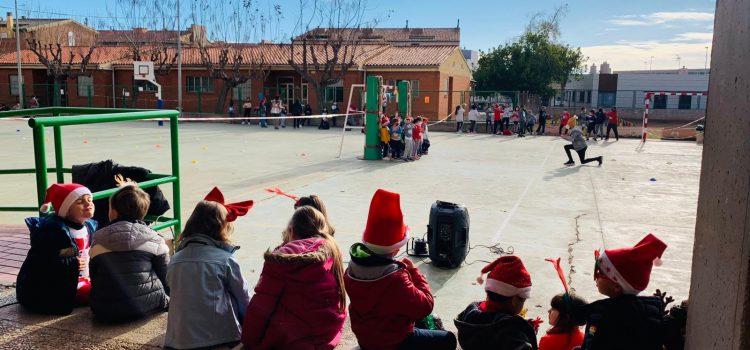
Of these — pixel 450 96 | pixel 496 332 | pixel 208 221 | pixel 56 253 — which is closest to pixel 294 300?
pixel 208 221

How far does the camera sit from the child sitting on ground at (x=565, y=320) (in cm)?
341

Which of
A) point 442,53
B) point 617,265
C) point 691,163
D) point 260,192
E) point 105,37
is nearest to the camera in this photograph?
point 617,265

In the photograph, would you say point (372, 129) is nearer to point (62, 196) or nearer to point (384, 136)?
point (384, 136)

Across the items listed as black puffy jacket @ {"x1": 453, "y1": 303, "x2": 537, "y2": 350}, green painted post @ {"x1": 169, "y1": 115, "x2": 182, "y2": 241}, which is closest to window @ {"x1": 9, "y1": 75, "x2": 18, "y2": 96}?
green painted post @ {"x1": 169, "y1": 115, "x2": 182, "y2": 241}

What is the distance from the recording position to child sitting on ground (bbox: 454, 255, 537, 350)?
336cm

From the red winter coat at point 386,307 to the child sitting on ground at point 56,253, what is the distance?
2.04 meters

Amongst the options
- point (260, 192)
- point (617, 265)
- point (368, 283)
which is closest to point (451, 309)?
point (368, 283)

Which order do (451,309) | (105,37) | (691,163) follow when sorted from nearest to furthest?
(451,309), (691,163), (105,37)

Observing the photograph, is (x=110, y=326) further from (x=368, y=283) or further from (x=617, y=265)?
(x=617, y=265)

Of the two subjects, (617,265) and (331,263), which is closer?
(617,265)

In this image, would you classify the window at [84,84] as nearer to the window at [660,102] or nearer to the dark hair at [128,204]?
the dark hair at [128,204]

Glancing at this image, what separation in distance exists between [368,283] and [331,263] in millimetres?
286

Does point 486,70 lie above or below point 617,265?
above

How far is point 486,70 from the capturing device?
45812 mm
